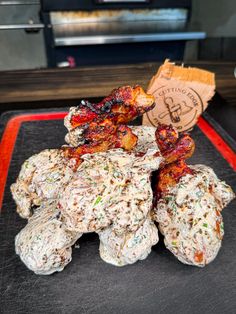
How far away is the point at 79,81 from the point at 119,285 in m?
1.43

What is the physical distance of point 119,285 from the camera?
958mm

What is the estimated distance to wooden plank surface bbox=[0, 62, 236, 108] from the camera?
1964 mm

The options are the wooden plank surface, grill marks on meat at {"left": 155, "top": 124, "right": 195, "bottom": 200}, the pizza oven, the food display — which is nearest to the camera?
the food display

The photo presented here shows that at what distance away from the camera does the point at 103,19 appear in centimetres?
342

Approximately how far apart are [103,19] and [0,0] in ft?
3.89

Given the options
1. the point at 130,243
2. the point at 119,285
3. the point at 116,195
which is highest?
the point at 116,195

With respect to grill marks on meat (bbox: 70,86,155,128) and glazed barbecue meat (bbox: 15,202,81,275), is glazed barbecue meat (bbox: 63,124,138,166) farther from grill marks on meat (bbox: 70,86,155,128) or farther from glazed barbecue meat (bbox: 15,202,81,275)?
glazed barbecue meat (bbox: 15,202,81,275)

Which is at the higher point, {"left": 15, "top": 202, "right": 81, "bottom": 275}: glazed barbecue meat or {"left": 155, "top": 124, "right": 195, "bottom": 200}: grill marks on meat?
{"left": 155, "top": 124, "right": 195, "bottom": 200}: grill marks on meat

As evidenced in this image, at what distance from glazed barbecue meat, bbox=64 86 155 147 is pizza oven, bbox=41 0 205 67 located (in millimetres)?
2027

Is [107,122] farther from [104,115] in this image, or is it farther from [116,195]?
[116,195]

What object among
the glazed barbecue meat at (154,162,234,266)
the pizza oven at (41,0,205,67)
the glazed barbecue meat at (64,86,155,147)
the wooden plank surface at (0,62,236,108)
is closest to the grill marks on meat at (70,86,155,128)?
the glazed barbecue meat at (64,86,155,147)

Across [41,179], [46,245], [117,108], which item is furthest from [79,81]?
[46,245]

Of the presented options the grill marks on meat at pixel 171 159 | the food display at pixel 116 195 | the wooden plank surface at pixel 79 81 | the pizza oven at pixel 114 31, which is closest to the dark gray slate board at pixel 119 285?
the food display at pixel 116 195

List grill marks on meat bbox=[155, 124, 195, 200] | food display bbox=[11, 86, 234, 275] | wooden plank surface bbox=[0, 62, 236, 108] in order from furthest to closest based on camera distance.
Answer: wooden plank surface bbox=[0, 62, 236, 108] < grill marks on meat bbox=[155, 124, 195, 200] < food display bbox=[11, 86, 234, 275]
